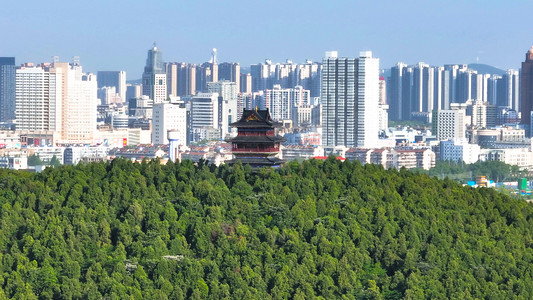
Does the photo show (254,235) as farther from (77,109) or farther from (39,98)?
(77,109)

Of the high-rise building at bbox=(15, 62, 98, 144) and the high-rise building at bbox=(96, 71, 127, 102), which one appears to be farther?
the high-rise building at bbox=(96, 71, 127, 102)

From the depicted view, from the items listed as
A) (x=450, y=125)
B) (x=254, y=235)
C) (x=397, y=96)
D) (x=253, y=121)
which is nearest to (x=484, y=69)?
(x=397, y=96)

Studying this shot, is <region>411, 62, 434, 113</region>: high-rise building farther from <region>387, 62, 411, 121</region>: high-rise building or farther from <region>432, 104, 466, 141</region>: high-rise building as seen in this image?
<region>432, 104, 466, 141</region>: high-rise building

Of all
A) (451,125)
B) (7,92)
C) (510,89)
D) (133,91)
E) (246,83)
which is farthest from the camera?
(133,91)

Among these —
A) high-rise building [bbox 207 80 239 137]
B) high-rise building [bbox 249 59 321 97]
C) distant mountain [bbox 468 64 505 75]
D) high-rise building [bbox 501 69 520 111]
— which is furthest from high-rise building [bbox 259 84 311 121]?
distant mountain [bbox 468 64 505 75]

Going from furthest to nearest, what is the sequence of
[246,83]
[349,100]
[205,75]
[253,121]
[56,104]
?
[205,75] < [246,83] < [56,104] < [349,100] < [253,121]

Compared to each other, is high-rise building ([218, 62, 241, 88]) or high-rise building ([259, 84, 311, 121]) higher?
high-rise building ([218, 62, 241, 88])

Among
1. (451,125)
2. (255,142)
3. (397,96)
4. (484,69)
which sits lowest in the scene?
(255,142)
